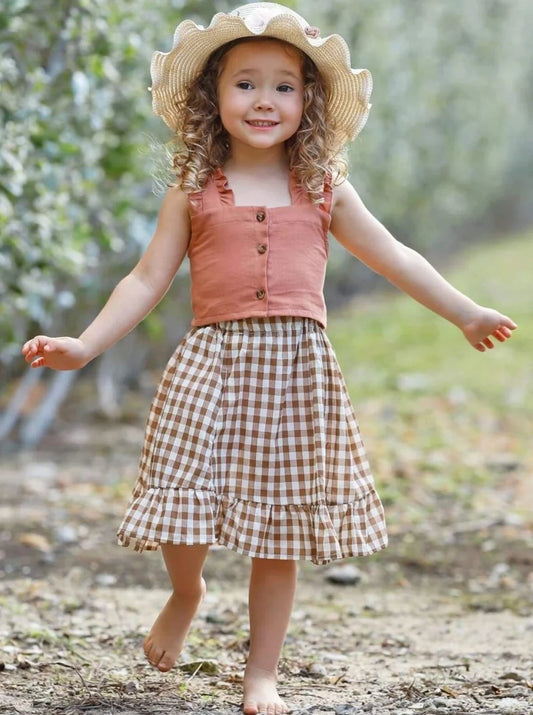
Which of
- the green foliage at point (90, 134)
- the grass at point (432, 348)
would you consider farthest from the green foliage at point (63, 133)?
the grass at point (432, 348)

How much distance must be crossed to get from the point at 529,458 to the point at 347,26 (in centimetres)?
462

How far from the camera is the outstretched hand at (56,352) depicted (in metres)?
2.55

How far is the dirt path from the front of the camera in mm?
2768

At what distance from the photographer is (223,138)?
112 inches

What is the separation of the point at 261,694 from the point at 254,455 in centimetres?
57

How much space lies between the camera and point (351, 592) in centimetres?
423

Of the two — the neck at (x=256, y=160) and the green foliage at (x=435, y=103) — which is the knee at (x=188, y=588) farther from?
the green foliage at (x=435, y=103)

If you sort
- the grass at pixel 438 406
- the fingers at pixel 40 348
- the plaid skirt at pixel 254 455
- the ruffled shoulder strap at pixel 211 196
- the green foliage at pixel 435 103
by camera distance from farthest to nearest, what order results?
the green foliage at pixel 435 103 → the grass at pixel 438 406 → the ruffled shoulder strap at pixel 211 196 → the plaid skirt at pixel 254 455 → the fingers at pixel 40 348

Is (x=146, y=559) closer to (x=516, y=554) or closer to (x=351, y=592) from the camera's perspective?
(x=351, y=592)

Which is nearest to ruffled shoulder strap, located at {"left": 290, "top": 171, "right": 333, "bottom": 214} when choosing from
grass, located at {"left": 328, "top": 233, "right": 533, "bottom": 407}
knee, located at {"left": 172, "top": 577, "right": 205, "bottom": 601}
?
knee, located at {"left": 172, "top": 577, "right": 205, "bottom": 601}

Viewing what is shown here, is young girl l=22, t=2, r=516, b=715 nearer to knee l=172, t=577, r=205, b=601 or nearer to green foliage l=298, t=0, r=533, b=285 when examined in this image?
knee l=172, t=577, r=205, b=601

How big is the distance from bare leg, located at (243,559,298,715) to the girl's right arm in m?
0.66

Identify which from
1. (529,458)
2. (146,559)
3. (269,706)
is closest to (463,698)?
(269,706)

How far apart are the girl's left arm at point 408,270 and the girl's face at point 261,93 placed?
23 centimetres
